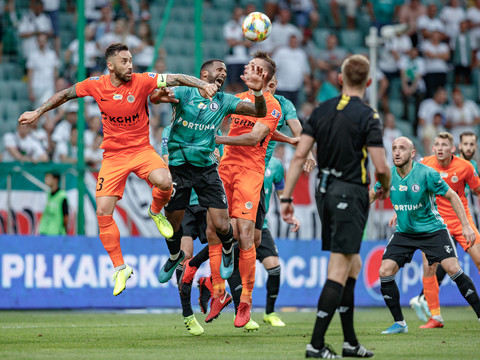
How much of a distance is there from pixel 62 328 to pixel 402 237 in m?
4.73

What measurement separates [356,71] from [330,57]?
14960 mm

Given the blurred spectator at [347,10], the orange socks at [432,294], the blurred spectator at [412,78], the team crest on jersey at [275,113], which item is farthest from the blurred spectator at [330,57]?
the team crest on jersey at [275,113]

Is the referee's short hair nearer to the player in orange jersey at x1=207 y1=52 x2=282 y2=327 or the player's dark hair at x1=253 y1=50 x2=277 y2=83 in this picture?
the player in orange jersey at x1=207 y1=52 x2=282 y2=327

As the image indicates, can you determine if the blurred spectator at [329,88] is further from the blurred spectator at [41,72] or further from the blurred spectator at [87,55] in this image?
the blurred spectator at [41,72]

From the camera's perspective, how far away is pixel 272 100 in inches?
439

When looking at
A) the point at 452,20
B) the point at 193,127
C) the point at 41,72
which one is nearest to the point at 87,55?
the point at 41,72

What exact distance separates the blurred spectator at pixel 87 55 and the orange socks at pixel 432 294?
7.50m

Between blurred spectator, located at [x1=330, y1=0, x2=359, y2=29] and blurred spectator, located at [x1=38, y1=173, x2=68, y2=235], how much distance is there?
11438 millimetres

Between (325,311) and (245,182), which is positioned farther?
(245,182)

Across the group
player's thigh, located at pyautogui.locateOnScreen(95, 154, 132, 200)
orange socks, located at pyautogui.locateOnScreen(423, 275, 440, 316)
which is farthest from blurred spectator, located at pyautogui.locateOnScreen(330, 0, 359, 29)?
player's thigh, located at pyautogui.locateOnScreen(95, 154, 132, 200)

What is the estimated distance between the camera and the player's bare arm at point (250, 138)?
34.3ft

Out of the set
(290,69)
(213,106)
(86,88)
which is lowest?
(213,106)

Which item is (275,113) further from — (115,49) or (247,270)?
(115,49)

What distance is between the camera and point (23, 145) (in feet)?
54.4
